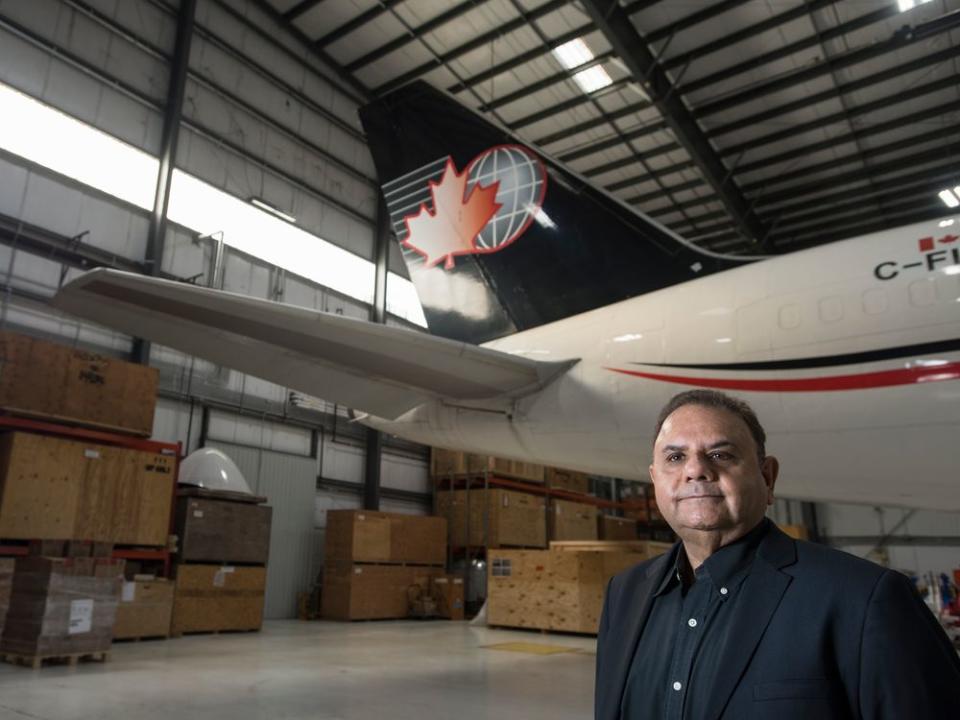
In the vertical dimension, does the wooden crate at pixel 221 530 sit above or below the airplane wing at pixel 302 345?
below

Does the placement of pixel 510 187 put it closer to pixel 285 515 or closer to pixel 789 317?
pixel 789 317

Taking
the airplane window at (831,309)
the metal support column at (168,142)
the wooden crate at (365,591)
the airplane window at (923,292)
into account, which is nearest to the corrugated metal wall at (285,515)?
the wooden crate at (365,591)

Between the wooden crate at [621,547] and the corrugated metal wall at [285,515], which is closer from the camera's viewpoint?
the wooden crate at [621,547]

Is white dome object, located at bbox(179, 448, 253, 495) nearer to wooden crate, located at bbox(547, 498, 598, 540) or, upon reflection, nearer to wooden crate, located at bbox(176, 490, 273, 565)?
wooden crate, located at bbox(176, 490, 273, 565)

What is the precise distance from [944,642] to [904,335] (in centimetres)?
434

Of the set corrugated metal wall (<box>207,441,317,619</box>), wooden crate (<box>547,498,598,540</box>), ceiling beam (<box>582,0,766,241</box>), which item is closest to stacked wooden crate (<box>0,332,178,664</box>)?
corrugated metal wall (<box>207,441,317,619</box>)

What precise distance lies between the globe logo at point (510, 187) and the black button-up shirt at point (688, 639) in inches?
257

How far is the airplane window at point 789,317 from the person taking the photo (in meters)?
5.63

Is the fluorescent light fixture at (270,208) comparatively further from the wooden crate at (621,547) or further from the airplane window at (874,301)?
the airplane window at (874,301)

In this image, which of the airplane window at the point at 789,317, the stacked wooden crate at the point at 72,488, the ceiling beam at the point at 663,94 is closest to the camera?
the airplane window at the point at 789,317

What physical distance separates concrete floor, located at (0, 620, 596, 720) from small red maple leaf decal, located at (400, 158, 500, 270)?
4.64m

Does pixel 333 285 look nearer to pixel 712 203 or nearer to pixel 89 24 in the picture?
pixel 89 24

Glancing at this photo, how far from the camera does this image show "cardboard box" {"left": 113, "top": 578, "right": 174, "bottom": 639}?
11289 millimetres

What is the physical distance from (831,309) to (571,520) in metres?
16.6
